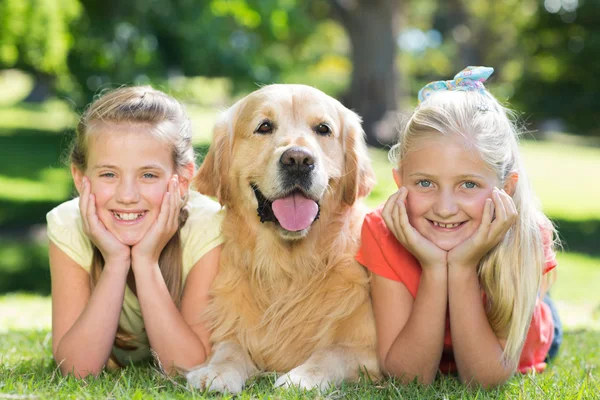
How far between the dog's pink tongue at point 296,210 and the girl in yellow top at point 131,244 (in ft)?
1.30

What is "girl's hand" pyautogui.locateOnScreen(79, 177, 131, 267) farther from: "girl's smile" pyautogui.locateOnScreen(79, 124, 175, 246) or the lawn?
the lawn

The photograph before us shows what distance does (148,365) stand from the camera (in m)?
3.41

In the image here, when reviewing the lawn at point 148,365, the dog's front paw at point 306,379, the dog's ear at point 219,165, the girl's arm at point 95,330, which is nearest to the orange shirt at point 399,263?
the lawn at point 148,365

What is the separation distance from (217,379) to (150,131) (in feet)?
3.91

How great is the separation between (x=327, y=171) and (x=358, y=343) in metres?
0.80

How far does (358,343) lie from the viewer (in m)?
3.20

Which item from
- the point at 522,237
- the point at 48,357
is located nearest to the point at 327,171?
the point at 522,237

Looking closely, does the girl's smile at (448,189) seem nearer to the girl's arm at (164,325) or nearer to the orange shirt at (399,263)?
the orange shirt at (399,263)

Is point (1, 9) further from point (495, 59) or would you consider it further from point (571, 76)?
point (495, 59)

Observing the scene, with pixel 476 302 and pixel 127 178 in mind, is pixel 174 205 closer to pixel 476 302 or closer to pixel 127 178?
pixel 127 178

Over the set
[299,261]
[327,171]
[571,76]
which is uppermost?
[571,76]

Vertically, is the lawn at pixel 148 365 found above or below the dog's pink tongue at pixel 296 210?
below

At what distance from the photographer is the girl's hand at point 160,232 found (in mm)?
3129

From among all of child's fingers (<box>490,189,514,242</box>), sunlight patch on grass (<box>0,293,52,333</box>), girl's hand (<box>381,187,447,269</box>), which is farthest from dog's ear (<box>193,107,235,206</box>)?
sunlight patch on grass (<box>0,293,52,333</box>)
